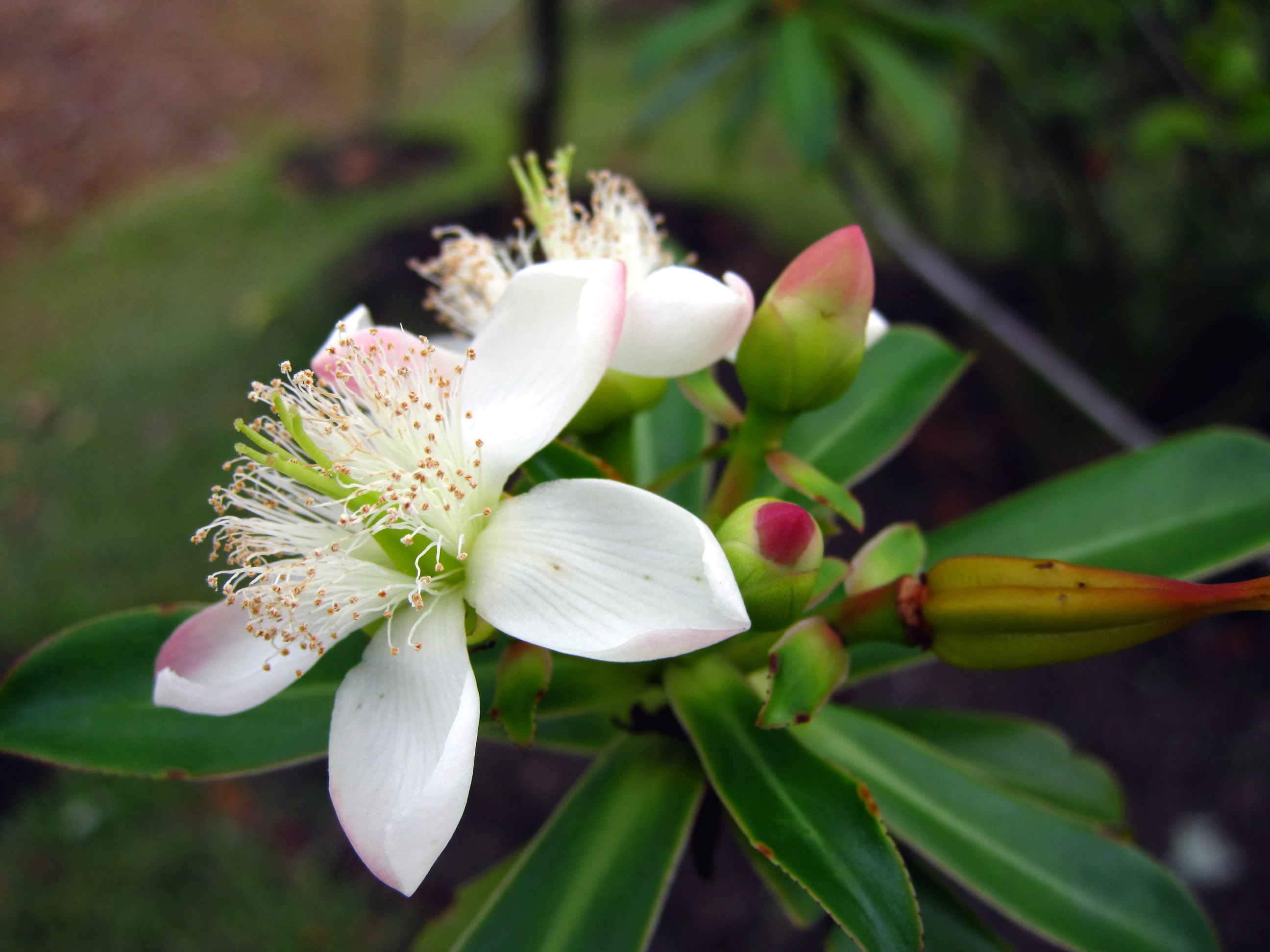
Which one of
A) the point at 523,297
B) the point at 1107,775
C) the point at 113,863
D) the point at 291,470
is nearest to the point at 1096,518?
the point at 1107,775

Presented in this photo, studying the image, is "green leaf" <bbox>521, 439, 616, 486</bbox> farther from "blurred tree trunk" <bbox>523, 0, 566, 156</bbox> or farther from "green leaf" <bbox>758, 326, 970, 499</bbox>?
"blurred tree trunk" <bbox>523, 0, 566, 156</bbox>

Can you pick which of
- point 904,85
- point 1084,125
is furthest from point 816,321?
point 1084,125

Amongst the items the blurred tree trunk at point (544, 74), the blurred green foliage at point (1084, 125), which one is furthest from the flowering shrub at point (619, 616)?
the blurred tree trunk at point (544, 74)

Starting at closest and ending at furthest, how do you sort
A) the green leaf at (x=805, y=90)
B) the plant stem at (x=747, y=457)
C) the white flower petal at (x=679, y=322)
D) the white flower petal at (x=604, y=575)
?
the white flower petal at (x=604, y=575)
the white flower petal at (x=679, y=322)
the plant stem at (x=747, y=457)
the green leaf at (x=805, y=90)

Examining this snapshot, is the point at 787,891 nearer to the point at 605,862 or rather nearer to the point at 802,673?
the point at 605,862

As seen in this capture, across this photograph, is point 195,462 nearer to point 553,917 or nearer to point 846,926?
point 553,917

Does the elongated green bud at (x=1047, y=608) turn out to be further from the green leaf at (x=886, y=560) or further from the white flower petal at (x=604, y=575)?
the white flower petal at (x=604, y=575)
